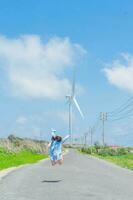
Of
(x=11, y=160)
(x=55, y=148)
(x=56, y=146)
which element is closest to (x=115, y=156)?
(x=11, y=160)

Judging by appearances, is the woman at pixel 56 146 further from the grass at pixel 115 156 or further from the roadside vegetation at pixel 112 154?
the roadside vegetation at pixel 112 154

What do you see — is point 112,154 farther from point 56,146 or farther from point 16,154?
point 56,146

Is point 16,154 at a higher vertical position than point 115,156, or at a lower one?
lower

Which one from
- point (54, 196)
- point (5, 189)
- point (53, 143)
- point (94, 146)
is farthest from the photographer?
point (94, 146)

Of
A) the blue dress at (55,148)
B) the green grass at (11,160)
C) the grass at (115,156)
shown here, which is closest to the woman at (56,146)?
the blue dress at (55,148)

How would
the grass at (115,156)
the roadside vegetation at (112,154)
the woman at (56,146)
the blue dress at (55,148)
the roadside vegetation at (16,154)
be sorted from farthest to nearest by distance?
the roadside vegetation at (112,154) → the grass at (115,156) → the roadside vegetation at (16,154) → the blue dress at (55,148) → the woman at (56,146)

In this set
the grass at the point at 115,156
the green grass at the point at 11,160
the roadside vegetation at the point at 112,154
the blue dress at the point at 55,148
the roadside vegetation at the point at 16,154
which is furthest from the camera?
the roadside vegetation at the point at 112,154

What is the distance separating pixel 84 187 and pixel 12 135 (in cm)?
9584

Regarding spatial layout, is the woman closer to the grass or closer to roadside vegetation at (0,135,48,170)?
roadside vegetation at (0,135,48,170)

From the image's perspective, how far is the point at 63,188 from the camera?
68.7ft

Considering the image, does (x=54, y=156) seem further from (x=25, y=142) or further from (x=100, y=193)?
(x=25, y=142)

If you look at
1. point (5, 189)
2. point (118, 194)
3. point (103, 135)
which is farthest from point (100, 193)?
point (103, 135)

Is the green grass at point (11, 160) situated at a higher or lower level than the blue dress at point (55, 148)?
higher

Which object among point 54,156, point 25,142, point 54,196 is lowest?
point 54,196
